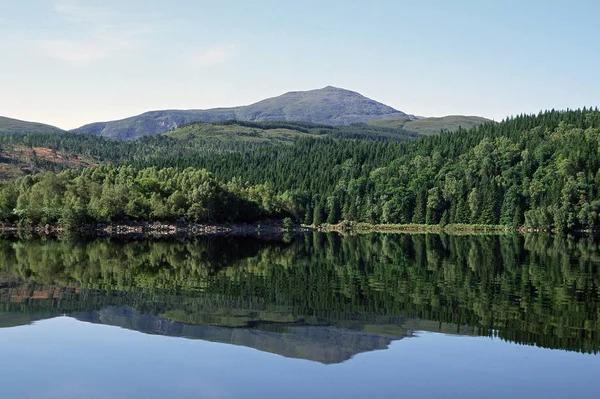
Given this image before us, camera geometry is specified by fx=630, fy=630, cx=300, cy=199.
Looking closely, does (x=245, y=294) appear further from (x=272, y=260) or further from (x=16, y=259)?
(x=16, y=259)

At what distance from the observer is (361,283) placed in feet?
162

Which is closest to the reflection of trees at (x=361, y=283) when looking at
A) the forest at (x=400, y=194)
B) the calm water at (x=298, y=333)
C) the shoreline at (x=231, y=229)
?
the calm water at (x=298, y=333)

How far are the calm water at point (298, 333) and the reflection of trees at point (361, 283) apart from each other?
0.18 m

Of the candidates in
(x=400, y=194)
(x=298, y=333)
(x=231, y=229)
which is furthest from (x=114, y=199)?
(x=298, y=333)

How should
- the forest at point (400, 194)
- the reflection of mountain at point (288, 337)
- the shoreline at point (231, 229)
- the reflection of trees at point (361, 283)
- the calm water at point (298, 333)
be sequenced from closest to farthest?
the calm water at point (298, 333), the reflection of mountain at point (288, 337), the reflection of trees at point (361, 283), the shoreline at point (231, 229), the forest at point (400, 194)

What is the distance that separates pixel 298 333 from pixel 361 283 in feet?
62.0

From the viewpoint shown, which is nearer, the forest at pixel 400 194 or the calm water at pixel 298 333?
the calm water at pixel 298 333

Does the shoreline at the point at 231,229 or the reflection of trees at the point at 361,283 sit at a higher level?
the reflection of trees at the point at 361,283

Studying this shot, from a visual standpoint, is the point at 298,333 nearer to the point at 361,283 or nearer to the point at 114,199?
the point at 361,283

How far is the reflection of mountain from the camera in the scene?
2797cm

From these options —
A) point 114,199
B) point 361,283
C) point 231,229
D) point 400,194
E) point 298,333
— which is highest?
point 298,333

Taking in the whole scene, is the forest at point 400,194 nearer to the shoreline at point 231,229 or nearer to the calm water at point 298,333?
the shoreline at point 231,229

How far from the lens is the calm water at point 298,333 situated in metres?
23.5

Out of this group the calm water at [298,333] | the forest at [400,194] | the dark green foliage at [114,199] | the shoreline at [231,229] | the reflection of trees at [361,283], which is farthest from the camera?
the forest at [400,194]
